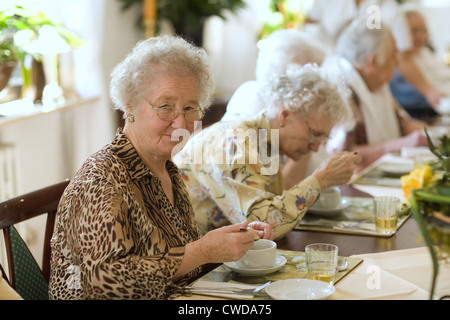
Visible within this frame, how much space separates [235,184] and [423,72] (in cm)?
393

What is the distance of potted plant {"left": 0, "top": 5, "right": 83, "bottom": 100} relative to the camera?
272cm

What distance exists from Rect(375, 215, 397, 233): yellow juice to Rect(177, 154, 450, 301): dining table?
0.03m

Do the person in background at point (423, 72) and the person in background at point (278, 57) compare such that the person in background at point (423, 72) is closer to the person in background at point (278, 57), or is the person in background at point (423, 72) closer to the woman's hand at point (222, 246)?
the person in background at point (278, 57)

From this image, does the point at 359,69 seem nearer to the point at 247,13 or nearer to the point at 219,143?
the point at 219,143

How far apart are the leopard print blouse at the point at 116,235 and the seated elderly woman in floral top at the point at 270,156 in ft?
1.06

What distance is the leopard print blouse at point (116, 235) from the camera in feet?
4.28

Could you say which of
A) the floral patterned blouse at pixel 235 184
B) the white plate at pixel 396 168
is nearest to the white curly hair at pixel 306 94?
the floral patterned blouse at pixel 235 184

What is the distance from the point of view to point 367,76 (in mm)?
3410

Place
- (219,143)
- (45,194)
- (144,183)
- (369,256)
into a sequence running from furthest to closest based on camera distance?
(219,143) → (45,194) → (369,256) → (144,183)

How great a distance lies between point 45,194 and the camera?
1.77m

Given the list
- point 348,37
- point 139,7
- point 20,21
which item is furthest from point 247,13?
point 20,21

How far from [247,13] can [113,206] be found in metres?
4.86
